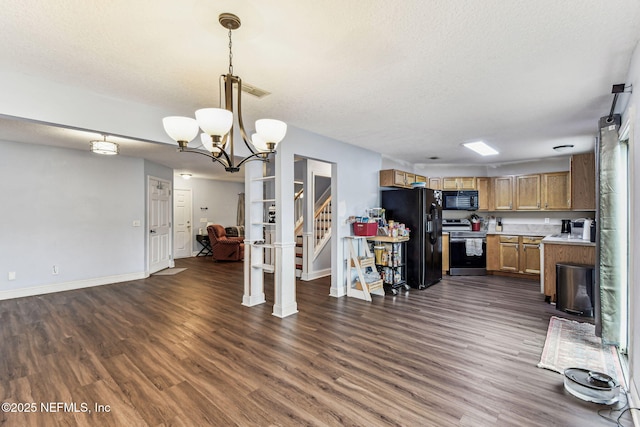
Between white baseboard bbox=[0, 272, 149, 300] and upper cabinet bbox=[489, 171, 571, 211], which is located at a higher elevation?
upper cabinet bbox=[489, 171, 571, 211]

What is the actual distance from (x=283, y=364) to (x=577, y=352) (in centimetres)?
264

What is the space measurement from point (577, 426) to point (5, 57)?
14.6 ft

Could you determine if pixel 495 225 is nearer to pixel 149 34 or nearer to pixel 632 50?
pixel 632 50

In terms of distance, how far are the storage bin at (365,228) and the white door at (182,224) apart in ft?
19.5

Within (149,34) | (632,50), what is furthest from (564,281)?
(149,34)

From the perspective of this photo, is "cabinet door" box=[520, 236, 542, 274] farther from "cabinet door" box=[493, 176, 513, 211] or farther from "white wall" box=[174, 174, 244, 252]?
"white wall" box=[174, 174, 244, 252]

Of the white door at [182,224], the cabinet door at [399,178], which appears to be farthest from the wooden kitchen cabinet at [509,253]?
the white door at [182,224]

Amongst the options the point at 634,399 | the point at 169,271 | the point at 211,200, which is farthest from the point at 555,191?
the point at 211,200

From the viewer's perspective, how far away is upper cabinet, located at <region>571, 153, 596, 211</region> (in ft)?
13.5

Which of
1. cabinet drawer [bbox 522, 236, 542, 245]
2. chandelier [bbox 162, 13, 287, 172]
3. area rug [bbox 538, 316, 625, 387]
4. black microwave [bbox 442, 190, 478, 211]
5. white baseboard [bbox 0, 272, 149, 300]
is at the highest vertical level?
chandelier [bbox 162, 13, 287, 172]

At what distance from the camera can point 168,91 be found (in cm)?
272

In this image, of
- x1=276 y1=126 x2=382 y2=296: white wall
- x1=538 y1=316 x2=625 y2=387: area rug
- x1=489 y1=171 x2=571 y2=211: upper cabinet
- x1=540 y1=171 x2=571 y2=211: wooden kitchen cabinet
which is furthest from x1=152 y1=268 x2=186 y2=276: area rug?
x1=540 y1=171 x2=571 y2=211: wooden kitchen cabinet

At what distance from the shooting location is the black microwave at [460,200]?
6.52 metres

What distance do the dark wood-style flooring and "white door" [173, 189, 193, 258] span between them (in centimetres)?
421
